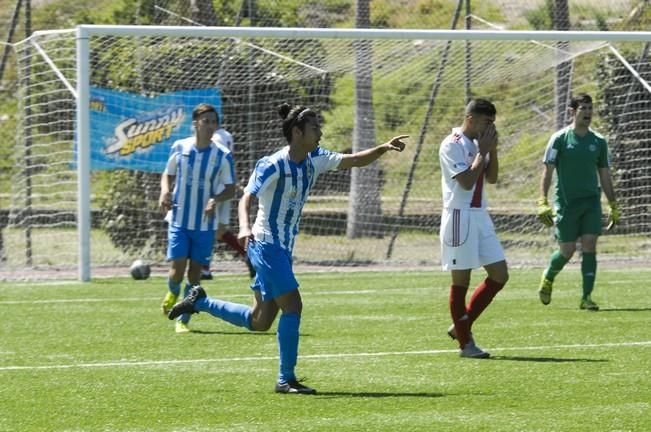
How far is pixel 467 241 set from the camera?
10.2m

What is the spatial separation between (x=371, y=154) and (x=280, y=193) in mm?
689

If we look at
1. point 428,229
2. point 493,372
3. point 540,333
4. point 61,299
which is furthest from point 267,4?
point 493,372

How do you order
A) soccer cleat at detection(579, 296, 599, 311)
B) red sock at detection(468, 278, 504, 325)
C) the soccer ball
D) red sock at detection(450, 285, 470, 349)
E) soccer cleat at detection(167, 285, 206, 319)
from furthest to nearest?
1. the soccer ball
2. soccer cleat at detection(579, 296, 599, 311)
3. red sock at detection(468, 278, 504, 325)
4. red sock at detection(450, 285, 470, 349)
5. soccer cleat at detection(167, 285, 206, 319)

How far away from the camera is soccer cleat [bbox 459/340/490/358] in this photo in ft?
33.1

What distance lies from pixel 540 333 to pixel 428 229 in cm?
830

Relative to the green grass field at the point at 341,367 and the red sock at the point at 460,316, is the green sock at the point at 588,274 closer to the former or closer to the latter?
the green grass field at the point at 341,367

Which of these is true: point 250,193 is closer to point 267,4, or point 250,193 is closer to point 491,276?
point 491,276

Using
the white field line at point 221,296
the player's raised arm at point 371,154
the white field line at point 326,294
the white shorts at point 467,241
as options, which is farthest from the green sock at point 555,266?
the player's raised arm at point 371,154

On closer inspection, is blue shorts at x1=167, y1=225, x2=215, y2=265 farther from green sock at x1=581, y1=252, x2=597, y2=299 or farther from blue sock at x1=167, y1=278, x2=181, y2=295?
green sock at x1=581, y1=252, x2=597, y2=299

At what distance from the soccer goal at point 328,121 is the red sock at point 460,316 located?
6.82 metres

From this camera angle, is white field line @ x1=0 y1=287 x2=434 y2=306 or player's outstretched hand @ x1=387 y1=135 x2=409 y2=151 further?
white field line @ x1=0 y1=287 x2=434 y2=306

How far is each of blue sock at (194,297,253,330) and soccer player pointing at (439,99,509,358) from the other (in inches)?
65.7

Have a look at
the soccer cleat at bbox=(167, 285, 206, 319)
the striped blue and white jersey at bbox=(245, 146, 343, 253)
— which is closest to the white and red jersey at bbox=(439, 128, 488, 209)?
the striped blue and white jersey at bbox=(245, 146, 343, 253)

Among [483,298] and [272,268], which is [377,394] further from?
[483,298]
